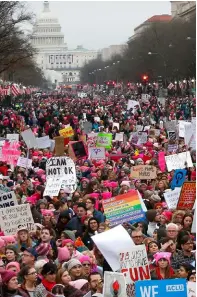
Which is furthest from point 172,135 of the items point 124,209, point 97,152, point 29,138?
point 124,209

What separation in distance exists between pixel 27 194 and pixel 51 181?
0.59 metres

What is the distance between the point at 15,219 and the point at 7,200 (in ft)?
3.95

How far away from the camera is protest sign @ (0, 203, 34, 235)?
1337 cm

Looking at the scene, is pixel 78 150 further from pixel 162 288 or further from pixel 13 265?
pixel 162 288

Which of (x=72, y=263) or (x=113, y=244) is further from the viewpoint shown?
(x=113, y=244)

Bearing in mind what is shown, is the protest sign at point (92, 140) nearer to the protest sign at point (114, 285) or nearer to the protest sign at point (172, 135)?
the protest sign at point (172, 135)

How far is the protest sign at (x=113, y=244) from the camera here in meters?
10.8

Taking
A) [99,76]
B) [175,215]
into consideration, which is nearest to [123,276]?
[175,215]

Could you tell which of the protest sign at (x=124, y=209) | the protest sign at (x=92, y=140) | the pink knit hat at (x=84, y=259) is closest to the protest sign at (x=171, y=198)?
the protest sign at (x=124, y=209)

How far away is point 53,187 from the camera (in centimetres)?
1753

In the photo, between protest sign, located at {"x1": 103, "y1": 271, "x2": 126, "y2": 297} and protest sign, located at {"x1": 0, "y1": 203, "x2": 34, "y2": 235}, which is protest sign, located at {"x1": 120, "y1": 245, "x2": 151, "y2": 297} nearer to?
protest sign, located at {"x1": 103, "y1": 271, "x2": 126, "y2": 297}

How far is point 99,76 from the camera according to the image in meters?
177

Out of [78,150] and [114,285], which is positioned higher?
[114,285]

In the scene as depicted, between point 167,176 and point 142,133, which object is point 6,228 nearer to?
point 167,176
